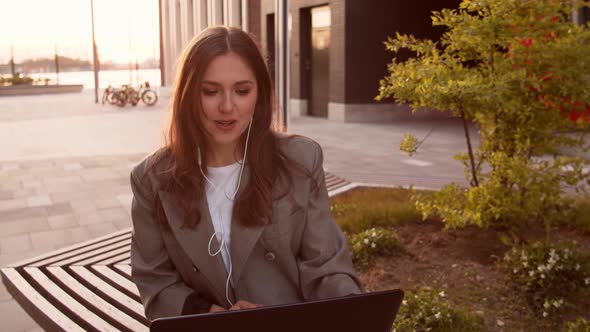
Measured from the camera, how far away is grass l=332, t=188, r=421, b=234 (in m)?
4.70

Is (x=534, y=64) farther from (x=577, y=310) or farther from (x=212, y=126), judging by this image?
(x=212, y=126)

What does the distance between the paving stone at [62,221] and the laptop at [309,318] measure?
177 inches

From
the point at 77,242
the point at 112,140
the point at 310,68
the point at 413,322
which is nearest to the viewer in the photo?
the point at 413,322

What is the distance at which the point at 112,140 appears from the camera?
11867mm

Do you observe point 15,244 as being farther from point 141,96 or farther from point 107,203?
point 141,96

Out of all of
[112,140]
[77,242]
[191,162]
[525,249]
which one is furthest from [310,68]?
[191,162]

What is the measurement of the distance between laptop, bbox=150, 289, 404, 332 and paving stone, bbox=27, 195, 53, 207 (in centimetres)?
554

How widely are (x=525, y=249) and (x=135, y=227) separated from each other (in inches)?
97.2

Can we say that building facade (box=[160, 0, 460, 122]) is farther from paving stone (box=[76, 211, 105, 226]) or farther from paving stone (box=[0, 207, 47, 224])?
paving stone (box=[76, 211, 105, 226])

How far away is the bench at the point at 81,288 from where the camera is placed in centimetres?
328

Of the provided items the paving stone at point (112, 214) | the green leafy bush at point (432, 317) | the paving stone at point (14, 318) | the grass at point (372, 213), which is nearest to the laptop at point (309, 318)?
the green leafy bush at point (432, 317)

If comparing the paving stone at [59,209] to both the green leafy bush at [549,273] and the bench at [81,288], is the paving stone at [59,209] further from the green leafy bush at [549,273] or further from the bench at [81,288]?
the green leafy bush at [549,273]

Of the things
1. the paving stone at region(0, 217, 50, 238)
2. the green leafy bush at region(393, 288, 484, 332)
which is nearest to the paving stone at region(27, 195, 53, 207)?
the paving stone at region(0, 217, 50, 238)

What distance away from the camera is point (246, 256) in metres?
1.91
